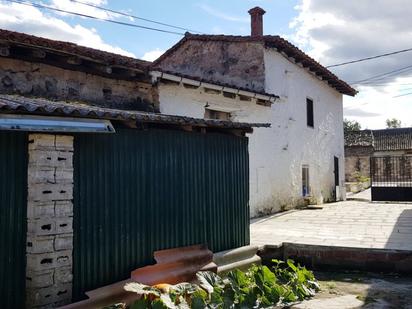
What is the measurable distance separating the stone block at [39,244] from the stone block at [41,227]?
5 cm

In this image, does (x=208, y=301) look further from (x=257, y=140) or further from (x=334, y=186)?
(x=334, y=186)

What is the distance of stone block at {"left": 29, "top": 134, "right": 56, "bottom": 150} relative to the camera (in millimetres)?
4359

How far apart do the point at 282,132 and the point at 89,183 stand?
405 inches

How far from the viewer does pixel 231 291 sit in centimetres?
523

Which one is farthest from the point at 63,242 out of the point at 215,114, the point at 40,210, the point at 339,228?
the point at 215,114

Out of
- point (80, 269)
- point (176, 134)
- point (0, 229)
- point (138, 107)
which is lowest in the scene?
point (80, 269)

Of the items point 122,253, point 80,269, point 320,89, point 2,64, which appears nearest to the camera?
point 80,269

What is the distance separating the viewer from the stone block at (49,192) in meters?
4.34

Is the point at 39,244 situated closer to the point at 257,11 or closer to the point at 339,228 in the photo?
the point at 339,228

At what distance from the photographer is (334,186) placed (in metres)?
18.8

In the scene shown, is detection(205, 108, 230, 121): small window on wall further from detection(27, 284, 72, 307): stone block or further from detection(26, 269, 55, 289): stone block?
detection(26, 269, 55, 289): stone block

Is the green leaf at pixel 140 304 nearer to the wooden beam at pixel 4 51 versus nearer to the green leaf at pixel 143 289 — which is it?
the green leaf at pixel 143 289

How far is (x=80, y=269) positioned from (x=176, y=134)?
2362mm

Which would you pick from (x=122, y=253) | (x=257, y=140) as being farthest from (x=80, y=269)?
(x=257, y=140)
